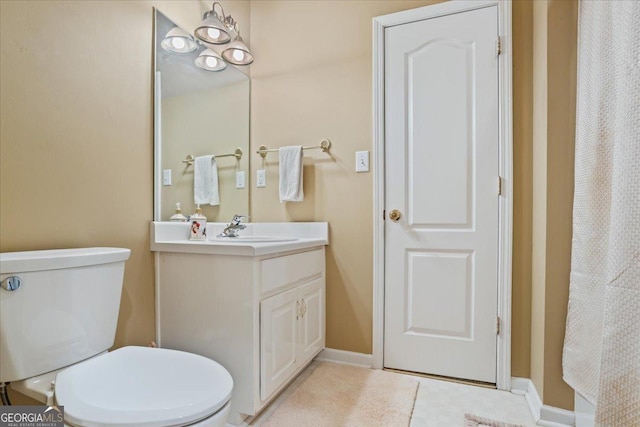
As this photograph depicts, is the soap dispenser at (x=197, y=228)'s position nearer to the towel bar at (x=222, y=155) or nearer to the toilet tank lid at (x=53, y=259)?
the towel bar at (x=222, y=155)

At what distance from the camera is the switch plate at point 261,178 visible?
2.16 metres

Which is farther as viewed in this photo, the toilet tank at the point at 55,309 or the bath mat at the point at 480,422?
the bath mat at the point at 480,422

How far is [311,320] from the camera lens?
180 cm

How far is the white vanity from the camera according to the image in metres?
1.30

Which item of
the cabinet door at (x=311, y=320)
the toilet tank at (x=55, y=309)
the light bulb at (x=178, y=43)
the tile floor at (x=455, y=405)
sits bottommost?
the tile floor at (x=455, y=405)

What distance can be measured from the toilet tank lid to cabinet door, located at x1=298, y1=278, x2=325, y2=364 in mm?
878

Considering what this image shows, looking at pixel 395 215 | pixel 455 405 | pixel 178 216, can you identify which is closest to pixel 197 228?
pixel 178 216

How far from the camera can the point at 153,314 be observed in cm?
147

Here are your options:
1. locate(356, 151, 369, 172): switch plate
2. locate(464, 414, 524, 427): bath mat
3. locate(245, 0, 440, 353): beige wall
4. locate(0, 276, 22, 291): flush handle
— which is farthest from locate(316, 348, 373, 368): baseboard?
locate(0, 276, 22, 291): flush handle

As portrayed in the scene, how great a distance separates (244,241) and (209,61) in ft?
3.36

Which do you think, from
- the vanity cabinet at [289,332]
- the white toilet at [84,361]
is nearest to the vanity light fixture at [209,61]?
the white toilet at [84,361]

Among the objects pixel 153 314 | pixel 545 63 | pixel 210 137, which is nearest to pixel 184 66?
pixel 210 137

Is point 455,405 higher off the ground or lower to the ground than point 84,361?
lower

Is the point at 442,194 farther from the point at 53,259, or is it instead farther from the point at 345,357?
the point at 53,259
